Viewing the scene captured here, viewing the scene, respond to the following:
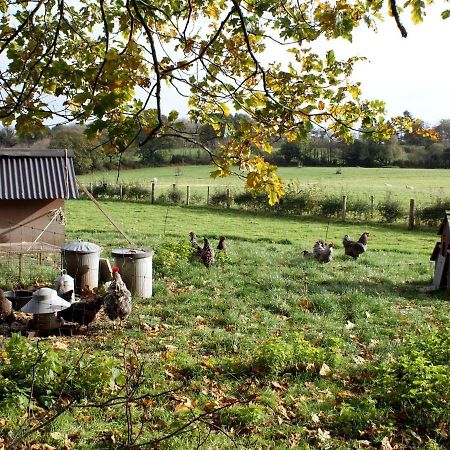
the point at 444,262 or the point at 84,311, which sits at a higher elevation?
the point at 444,262

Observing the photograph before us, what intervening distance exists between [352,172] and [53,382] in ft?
149

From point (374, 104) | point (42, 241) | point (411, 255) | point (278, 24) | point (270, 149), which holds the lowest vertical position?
point (411, 255)

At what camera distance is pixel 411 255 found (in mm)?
18797

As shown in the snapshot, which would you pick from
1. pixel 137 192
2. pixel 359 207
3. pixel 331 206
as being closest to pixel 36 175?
pixel 331 206

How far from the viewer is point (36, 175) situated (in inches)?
516

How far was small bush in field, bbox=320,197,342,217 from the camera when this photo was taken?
30.0 metres

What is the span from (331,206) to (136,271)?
21.1 meters

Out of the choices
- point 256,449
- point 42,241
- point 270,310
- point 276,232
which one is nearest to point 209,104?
point 256,449

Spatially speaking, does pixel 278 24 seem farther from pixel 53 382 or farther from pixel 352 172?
pixel 352 172

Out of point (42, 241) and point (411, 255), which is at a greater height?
point (42, 241)

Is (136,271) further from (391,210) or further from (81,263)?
(391,210)

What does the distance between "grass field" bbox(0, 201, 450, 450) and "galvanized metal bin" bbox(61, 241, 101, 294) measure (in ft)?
4.19

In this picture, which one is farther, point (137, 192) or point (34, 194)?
point (137, 192)

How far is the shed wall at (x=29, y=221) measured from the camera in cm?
1291
